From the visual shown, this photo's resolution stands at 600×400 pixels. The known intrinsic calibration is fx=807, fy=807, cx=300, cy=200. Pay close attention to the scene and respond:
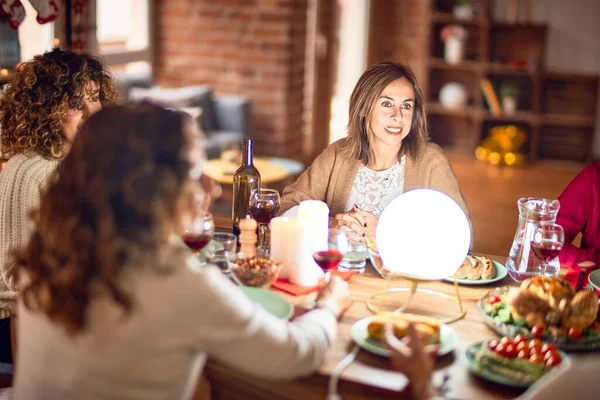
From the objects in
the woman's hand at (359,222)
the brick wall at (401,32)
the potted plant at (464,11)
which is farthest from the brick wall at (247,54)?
the woman's hand at (359,222)

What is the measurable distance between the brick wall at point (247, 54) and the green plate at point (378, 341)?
4760 millimetres

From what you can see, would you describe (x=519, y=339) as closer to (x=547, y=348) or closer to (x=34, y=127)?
(x=547, y=348)

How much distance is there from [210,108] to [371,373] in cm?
478

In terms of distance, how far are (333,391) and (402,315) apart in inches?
13.0

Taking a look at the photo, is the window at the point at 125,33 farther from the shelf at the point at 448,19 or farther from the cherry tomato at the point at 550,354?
the cherry tomato at the point at 550,354

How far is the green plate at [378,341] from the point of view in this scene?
61.4 inches

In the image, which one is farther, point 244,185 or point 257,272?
point 244,185

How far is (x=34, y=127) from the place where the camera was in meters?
2.16

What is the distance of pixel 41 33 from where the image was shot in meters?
4.12

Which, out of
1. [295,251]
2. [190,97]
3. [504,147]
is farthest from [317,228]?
[504,147]

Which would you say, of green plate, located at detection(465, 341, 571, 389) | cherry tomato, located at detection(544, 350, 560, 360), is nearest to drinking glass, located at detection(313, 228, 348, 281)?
green plate, located at detection(465, 341, 571, 389)

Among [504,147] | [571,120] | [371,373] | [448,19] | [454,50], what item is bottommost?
[504,147]

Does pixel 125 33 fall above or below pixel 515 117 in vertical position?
above

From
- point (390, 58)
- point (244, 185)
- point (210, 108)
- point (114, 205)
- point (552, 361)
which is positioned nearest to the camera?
point (114, 205)
